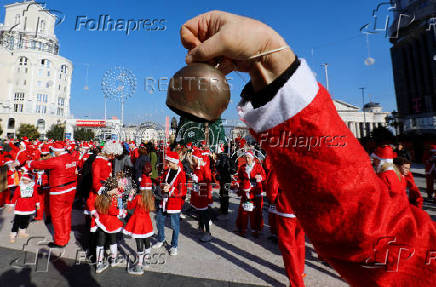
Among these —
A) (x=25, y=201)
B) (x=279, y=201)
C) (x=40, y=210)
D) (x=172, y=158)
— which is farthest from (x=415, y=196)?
(x=40, y=210)

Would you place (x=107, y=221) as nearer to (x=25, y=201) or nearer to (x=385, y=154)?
(x=25, y=201)

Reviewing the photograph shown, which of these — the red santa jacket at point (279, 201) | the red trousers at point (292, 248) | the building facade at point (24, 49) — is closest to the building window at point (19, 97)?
the building facade at point (24, 49)

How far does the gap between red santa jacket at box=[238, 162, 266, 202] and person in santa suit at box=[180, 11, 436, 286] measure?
225 inches

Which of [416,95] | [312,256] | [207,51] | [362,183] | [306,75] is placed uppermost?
[416,95]

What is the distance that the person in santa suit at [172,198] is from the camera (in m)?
5.36

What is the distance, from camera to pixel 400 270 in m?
0.70

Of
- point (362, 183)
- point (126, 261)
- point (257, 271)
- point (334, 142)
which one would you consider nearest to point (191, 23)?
point (334, 142)

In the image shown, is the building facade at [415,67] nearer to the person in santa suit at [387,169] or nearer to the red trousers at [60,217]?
the person in santa suit at [387,169]

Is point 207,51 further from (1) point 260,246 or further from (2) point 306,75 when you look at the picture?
(1) point 260,246

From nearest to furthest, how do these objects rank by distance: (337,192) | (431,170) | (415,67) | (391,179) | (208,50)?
→ (337,192)
(208,50)
(391,179)
(431,170)
(415,67)

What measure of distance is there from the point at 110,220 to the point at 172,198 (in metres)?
1.46

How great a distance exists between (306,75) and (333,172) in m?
0.31

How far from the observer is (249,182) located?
21.3ft

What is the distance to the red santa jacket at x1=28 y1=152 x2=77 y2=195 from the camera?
534cm
